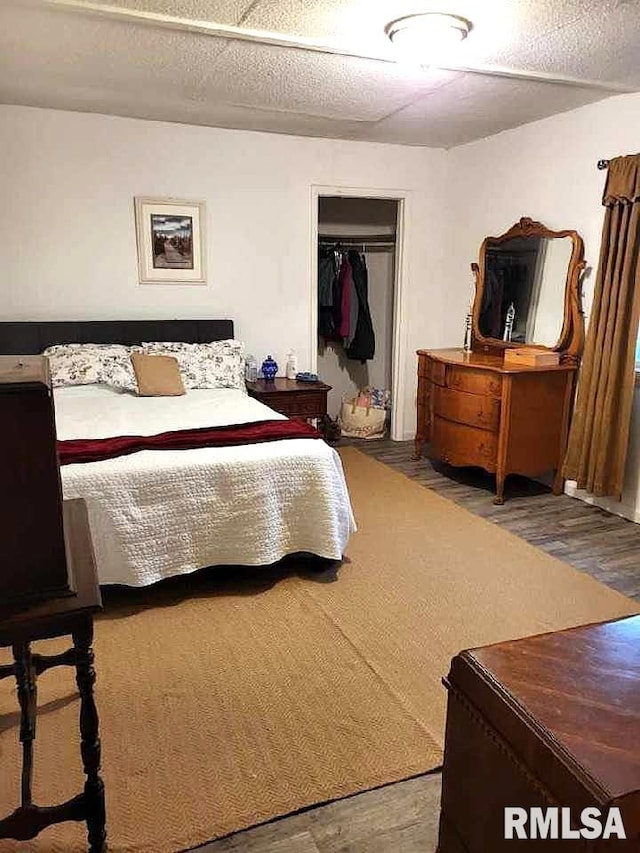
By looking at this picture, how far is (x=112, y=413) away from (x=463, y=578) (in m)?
2.00

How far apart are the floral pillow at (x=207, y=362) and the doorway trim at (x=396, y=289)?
873mm

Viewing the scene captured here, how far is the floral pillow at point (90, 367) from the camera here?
156 inches

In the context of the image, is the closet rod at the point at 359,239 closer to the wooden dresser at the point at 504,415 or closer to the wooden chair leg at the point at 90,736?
the wooden dresser at the point at 504,415

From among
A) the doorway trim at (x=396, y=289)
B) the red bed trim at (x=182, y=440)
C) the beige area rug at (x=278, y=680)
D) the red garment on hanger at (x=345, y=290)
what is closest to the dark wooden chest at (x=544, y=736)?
the beige area rug at (x=278, y=680)

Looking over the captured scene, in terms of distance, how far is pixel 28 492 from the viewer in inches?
46.0

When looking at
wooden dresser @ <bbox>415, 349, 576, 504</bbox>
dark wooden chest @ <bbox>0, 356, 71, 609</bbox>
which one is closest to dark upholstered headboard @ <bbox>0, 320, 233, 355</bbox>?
wooden dresser @ <bbox>415, 349, 576, 504</bbox>

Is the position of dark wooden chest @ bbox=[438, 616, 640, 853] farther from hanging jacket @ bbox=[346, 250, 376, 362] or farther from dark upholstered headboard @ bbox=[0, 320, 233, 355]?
hanging jacket @ bbox=[346, 250, 376, 362]

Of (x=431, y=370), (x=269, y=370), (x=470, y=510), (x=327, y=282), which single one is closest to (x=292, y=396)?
(x=269, y=370)

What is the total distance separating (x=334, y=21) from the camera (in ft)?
8.50

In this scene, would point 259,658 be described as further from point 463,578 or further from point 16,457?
Answer: point 16,457

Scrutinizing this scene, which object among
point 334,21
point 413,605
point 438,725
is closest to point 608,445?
point 413,605

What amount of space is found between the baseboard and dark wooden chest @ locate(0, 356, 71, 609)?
135 inches

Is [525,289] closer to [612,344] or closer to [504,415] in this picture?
[612,344]
